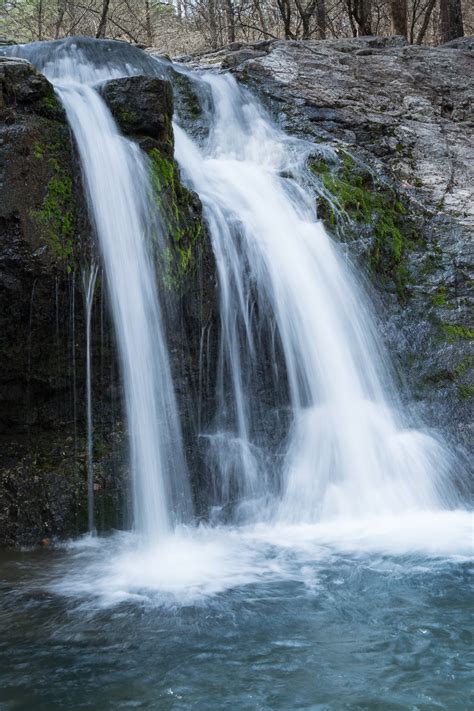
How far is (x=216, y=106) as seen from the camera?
29.7ft

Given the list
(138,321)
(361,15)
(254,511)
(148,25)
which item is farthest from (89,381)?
(148,25)

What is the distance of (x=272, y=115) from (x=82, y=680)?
Result: 299 inches

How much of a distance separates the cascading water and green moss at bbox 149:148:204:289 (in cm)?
11

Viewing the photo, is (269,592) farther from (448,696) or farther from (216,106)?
(216,106)

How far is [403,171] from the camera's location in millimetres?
8609

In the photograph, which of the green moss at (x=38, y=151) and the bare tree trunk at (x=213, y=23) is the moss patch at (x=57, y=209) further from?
the bare tree trunk at (x=213, y=23)

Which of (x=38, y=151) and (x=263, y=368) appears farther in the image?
(x=263, y=368)

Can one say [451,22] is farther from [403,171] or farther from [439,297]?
[439,297]

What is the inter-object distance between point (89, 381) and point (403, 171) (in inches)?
203

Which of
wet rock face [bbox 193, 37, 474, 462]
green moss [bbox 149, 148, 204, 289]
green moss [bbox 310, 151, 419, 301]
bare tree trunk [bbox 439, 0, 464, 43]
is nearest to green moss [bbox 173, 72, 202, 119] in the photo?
wet rock face [bbox 193, 37, 474, 462]

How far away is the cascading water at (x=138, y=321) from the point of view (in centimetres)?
532

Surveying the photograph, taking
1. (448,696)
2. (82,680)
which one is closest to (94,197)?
(82,680)

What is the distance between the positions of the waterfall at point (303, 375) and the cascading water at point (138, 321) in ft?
1.57

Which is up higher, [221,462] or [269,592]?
[221,462]
